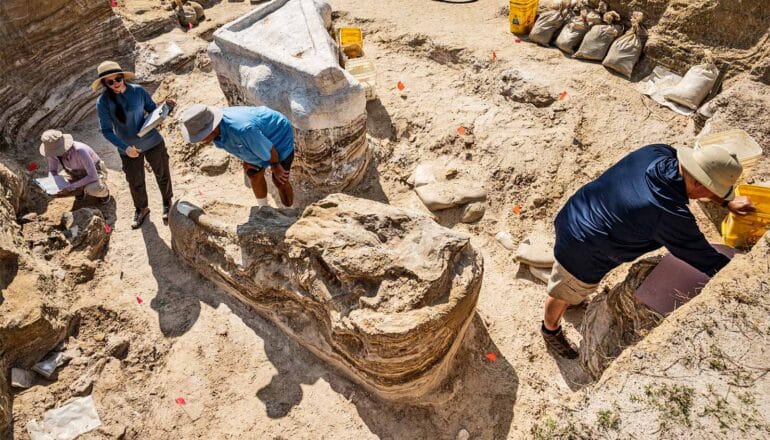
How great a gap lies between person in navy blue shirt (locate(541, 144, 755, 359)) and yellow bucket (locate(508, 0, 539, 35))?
3.76m

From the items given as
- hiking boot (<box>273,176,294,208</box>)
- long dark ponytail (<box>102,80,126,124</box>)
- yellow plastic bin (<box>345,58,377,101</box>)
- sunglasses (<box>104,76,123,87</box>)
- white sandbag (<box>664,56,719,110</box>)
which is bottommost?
hiking boot (<box>273,176,294,208</box>)

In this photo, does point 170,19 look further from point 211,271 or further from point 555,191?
point 555,191

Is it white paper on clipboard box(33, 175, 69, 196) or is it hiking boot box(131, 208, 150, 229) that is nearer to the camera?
white paper on clipboard box(33, 175, 69, 196)

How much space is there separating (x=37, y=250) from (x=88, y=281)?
51cm

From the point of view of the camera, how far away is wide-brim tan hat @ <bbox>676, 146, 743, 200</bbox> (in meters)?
2.63

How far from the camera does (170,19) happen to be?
743 centimetres

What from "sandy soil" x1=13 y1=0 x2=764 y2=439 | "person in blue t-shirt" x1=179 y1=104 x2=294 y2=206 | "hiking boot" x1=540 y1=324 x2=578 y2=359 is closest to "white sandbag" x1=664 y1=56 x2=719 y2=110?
"sandy soil" x1=13 y1=0 x2=764 y2=439

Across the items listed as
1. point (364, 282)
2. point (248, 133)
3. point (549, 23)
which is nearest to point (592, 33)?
point (549, 23)

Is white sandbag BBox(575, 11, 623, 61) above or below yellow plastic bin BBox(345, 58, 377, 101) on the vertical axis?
above

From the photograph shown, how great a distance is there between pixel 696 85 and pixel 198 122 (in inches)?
185

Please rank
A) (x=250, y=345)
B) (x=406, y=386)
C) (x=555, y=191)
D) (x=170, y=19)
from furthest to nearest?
(x=170, y=19) < (x=555, y=191) < (x=250, y=345) < (x=406, y=386)

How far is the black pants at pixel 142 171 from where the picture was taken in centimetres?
451

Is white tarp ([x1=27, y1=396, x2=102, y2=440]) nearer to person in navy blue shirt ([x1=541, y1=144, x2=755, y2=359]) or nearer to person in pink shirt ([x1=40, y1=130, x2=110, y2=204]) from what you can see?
person in pink shirt ([x1=40, y1=130, x2=110, y2=204])

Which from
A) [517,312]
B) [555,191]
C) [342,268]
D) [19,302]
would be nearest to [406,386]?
[342,268]
